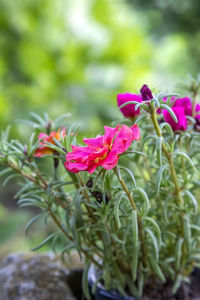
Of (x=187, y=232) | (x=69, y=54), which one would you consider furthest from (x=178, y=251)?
(x=69, y=54)

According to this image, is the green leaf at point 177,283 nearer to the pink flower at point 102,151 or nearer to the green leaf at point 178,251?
the green leaf at point 178,251

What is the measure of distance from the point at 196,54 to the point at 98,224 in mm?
2292

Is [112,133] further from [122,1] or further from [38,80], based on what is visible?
[38,80]

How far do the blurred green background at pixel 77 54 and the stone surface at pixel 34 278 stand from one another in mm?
1474

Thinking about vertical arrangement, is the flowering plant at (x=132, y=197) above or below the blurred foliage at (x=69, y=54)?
below

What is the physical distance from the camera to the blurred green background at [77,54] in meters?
2.31

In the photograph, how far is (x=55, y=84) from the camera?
7.95 feet

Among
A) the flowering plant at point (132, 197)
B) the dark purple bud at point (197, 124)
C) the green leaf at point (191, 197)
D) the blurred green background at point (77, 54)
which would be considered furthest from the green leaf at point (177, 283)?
the blurred green background at point (77, 54)

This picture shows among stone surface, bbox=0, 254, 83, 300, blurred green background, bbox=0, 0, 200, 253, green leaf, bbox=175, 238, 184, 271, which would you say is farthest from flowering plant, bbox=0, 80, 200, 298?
blurred green background, bbox=0, 0, 200, 253

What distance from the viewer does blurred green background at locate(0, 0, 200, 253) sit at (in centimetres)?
231

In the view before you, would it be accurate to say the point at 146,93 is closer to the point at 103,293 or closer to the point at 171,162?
the point at 171,162

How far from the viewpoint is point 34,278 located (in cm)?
75

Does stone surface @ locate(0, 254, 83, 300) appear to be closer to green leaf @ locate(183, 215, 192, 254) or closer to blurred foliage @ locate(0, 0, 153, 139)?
green leaf @ locate(183, 215, 192, 254)

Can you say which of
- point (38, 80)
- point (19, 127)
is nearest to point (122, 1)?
point (38, 80)
